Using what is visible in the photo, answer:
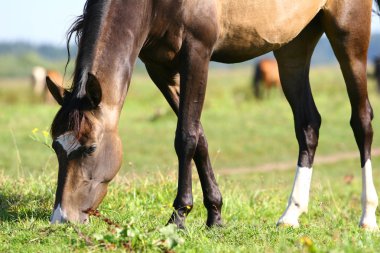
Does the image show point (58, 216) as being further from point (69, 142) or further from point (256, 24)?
point (256, 24)

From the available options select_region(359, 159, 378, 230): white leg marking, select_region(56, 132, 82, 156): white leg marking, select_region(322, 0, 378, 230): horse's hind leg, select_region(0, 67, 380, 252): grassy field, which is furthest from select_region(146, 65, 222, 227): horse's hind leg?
select_region(322, 0, 378, 230): horse's hind leg

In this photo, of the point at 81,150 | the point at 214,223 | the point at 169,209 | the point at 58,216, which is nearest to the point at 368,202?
the point at 214,223

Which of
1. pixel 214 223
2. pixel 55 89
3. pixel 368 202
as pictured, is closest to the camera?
pixel 55 89

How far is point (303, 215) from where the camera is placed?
7.08m

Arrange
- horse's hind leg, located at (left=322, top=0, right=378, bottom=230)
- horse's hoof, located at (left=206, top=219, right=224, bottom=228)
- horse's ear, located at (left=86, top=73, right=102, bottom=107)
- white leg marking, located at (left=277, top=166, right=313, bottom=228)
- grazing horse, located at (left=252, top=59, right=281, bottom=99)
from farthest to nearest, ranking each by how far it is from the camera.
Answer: grazing horse, located at (left=252, top=59, right=281, bottom=99)
horse's hind leg, located at (left=322, top=0, right=378, bottom=230)
white leg marking, located at (left=277, top=166, right=313, bottom=228)
horse's hoof, located at (left=206, top=219, right=224, bottom=228)
horse's ear, located at (left=86, top=73, right=102, bottom=107)

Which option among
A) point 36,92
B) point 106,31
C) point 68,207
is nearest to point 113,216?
point 68,207

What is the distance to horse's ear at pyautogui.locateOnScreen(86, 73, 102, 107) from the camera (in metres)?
4.60

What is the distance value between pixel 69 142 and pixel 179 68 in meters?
1.01

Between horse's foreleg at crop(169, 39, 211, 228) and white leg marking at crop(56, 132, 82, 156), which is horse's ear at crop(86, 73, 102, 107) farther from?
horse's foreleg at crop(169, 39, 211, 228)

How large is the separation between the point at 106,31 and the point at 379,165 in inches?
466

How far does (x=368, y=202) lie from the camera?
6.11 meters

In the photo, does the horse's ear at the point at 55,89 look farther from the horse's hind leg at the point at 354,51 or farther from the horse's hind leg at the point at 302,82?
the horse's hind leg at the point at 354,51

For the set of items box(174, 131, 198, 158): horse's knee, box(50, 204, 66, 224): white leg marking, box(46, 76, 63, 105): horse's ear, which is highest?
box(46, 76, 63, 105): horse's ear

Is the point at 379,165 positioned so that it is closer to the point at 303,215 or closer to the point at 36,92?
the point at 303,215
